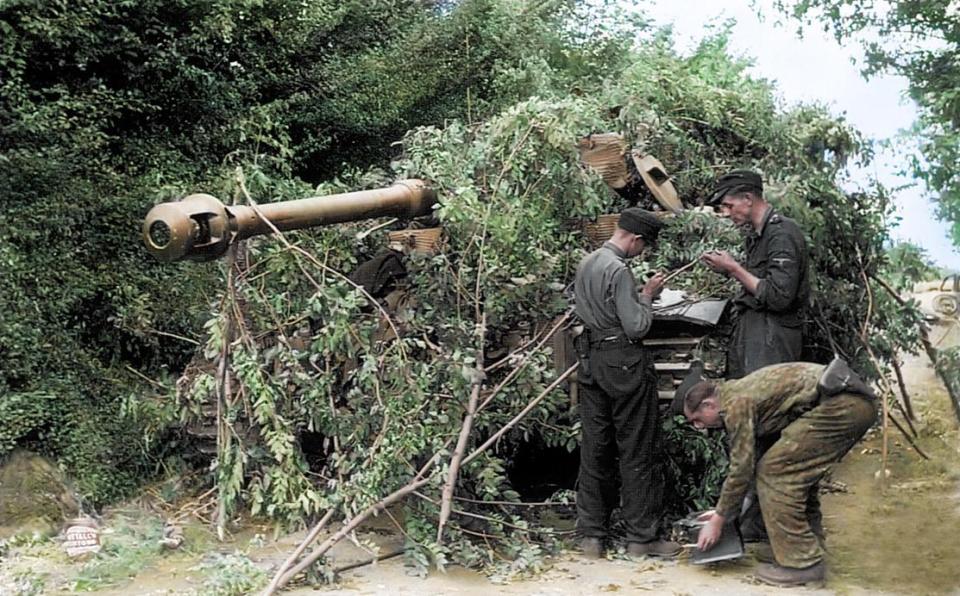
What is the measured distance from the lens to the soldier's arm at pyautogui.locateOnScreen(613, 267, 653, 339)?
5707mm

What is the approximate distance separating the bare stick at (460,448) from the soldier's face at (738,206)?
149 centimetres

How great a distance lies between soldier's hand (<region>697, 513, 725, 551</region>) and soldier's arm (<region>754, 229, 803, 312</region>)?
124 centimetres

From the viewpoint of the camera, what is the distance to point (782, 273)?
574 centimetres

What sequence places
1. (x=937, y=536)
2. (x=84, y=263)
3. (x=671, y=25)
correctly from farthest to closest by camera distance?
(x=671, y=25)
(x=84, y=263)
(x=937, y=536)

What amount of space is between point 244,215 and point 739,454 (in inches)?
105

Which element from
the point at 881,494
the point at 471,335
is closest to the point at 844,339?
the point at 881,494

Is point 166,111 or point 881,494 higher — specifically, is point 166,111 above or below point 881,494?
above

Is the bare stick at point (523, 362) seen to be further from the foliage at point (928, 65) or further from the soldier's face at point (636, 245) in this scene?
the foliage at point (928, 65)

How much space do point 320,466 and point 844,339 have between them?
3603 millimetres

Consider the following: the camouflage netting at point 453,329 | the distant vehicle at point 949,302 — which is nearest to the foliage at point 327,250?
the camouflage netting at point 453,329

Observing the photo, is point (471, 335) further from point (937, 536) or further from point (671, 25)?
point (671, 25)

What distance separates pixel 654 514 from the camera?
5.94 m

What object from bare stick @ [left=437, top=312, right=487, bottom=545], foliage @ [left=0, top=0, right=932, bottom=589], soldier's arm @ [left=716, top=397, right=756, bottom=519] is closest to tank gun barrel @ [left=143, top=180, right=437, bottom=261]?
foliage @ [left=0, top=0, right=932, bottom=589]

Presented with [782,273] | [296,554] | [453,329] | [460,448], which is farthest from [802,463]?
[296,554]
